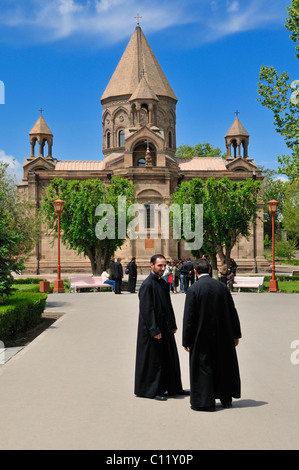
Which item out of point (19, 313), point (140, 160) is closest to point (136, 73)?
point (140, 160)

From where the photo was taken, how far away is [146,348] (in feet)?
23.0

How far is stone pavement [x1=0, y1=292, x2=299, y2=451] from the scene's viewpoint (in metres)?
5.19

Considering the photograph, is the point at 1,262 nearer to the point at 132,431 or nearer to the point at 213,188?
the point at 132,431

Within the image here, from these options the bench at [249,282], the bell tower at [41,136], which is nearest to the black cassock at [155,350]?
the bench at [249,282]

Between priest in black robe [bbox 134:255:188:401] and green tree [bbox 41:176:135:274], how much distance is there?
897 inches

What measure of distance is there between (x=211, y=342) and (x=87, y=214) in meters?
24.2

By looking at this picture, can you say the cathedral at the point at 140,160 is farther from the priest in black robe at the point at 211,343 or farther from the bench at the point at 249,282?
the priest in black robe at the point at 211,343

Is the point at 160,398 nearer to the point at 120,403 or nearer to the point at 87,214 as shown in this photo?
the point at 120,403

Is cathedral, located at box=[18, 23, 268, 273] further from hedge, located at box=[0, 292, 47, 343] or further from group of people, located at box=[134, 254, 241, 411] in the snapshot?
group of people, located at box=[134, 254, 241, 411]

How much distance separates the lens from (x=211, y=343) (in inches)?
256

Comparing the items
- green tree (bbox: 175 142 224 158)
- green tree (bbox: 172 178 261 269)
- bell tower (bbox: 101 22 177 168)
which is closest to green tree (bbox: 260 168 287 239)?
green tree (bbox: 175 142 224 158)
